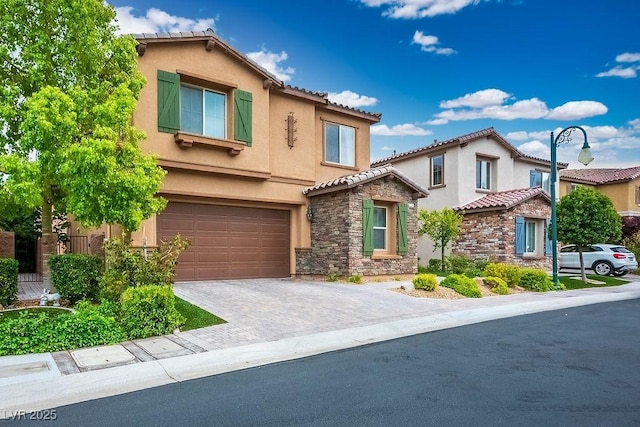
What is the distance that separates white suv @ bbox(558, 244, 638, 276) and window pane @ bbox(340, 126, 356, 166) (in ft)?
42.3

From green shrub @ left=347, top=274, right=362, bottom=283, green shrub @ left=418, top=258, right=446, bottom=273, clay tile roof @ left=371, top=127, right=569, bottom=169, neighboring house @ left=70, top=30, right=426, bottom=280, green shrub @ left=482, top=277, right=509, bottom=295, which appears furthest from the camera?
clay tile roof @ left=371, top=127, right=569, bottom=169

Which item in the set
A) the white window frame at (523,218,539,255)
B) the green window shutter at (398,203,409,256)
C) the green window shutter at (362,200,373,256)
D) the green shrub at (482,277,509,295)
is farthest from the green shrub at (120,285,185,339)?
the white window frame at (523,218,539,255)

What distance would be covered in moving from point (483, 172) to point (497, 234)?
4236 millimetres

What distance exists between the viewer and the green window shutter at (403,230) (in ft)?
52.1

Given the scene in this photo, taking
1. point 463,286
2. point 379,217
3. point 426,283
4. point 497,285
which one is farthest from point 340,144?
point 497,285

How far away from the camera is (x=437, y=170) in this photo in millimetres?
22734

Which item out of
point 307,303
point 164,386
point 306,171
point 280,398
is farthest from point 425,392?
point 306,171

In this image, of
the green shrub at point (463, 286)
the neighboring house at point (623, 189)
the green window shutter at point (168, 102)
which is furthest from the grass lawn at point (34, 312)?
the neighboring house at point (623, 189)

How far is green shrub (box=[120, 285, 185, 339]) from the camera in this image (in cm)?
741

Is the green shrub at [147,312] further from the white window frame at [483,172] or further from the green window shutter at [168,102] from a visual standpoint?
the white window frame at [483,172]

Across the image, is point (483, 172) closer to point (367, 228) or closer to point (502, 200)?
point (502, 200)

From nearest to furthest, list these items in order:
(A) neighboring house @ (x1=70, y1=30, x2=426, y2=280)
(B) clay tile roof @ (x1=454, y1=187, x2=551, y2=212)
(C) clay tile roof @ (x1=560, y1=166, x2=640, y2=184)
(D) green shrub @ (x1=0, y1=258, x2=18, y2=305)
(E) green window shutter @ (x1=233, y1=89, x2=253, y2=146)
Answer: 1. (D) green shrub @ (x1=0, y1=258, x2=18, y2=305)
2. (A) neighboring house @ (x1=70, y1=30, x2=426, y2=280)
3. (E) green window shutter @ (x1=233, y1=89, x2=253, y2=146)
4. (B) clay tile roof @ (x1=454, y1=187, x2=551, y2=212)
5. (C) clay tile roof @ (x1=560, y1=166, x2=640, y2=184)

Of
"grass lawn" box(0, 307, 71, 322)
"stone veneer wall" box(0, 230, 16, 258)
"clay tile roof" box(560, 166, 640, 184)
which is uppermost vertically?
"clay tile roof" box(560, 166, 640, 184)

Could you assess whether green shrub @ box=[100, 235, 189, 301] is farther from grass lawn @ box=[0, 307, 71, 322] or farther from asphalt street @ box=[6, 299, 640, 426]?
asphalt street @ box=[6, 299, 640, 426]
